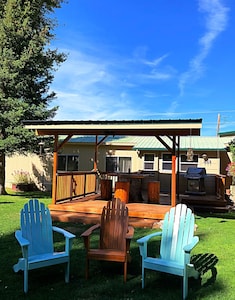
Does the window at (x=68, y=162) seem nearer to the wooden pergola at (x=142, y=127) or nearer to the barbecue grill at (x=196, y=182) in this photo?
the barbecue grill at (x=196, y=182)

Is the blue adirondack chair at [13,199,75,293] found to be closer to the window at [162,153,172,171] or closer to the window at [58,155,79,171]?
the window at [162,153,172,171]

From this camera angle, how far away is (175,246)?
3.90 m

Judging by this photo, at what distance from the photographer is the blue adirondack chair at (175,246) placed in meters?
3.52

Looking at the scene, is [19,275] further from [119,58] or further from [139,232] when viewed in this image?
[119,58]

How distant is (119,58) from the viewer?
29031 millimetres

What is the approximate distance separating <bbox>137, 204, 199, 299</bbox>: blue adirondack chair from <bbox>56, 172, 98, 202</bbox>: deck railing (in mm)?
5221

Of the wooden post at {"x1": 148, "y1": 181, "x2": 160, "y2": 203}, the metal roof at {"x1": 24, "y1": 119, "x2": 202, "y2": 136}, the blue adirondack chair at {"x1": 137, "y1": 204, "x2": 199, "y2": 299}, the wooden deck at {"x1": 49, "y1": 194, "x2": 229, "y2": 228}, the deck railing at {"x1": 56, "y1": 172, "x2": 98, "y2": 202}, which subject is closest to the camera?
the blue adirondack chair at {"x1": 137, "y1": 204, "x2": 199, "y2": 299}

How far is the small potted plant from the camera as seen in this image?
16562 millimetres

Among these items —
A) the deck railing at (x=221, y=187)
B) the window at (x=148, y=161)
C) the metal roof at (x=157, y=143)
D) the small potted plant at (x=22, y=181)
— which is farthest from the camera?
the small potted plant at (x=22, y=181)

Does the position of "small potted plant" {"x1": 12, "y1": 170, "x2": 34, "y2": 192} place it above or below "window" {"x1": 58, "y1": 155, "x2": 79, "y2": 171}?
below

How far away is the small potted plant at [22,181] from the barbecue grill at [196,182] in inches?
362

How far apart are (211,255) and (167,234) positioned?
1.43 meters

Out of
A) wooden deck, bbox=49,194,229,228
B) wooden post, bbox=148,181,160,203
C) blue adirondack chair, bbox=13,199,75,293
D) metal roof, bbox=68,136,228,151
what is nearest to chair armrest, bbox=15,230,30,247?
blue adirondack chair, bbox=13,199,75,293

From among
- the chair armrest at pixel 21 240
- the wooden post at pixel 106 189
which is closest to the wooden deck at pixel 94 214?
the wooden post at pixel 106 189
